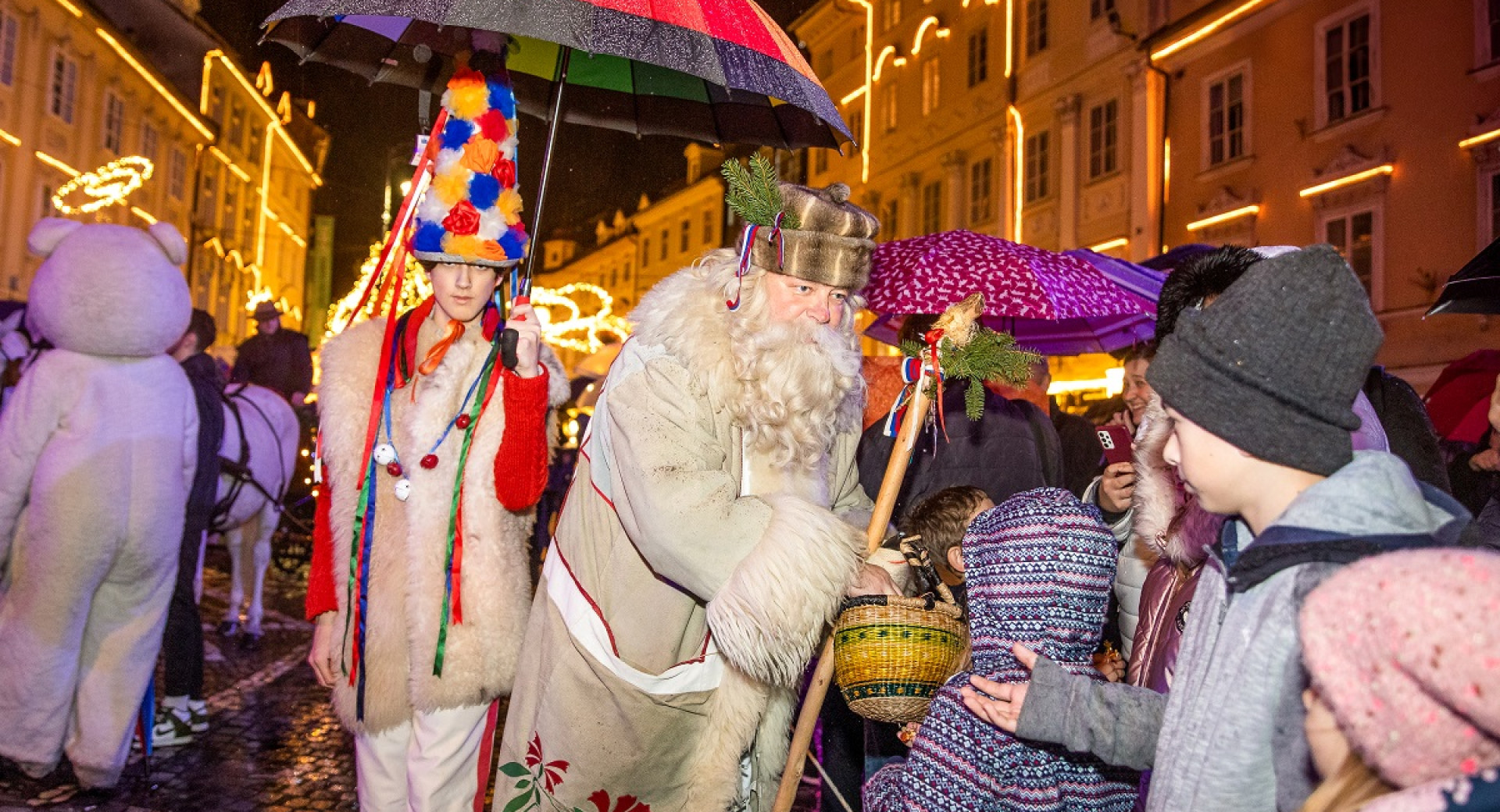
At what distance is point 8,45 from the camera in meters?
20.2

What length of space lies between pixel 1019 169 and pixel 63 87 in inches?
809

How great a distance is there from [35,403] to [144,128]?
26900 mm

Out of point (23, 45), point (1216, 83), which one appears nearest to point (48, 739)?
point (1216, 83)

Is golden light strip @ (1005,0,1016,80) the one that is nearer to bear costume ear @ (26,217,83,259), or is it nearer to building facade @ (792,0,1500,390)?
building facade @ (792,0,1500,390)

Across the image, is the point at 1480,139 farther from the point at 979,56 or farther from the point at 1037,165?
the point at 979,56

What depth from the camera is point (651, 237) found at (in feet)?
153

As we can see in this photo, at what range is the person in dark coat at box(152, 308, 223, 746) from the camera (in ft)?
15.9

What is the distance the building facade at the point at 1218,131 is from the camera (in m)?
13.1

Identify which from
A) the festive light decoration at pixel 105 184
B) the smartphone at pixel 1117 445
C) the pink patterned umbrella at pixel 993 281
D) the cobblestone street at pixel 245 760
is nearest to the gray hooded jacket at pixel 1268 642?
the smartphone at pixel 1117 445

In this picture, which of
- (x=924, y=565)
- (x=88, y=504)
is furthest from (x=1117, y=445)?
(x=88, y=504)

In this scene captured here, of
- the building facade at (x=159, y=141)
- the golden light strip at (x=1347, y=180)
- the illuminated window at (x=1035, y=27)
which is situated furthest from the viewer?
the building facade at (x=159, y=141)

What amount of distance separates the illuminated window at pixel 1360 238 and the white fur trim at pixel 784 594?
14.2 m

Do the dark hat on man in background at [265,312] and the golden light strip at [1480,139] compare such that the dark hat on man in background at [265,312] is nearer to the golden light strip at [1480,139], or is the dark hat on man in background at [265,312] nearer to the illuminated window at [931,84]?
the golden light strip at [1480,139]

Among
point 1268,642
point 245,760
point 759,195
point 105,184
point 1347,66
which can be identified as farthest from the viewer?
point 105,184
